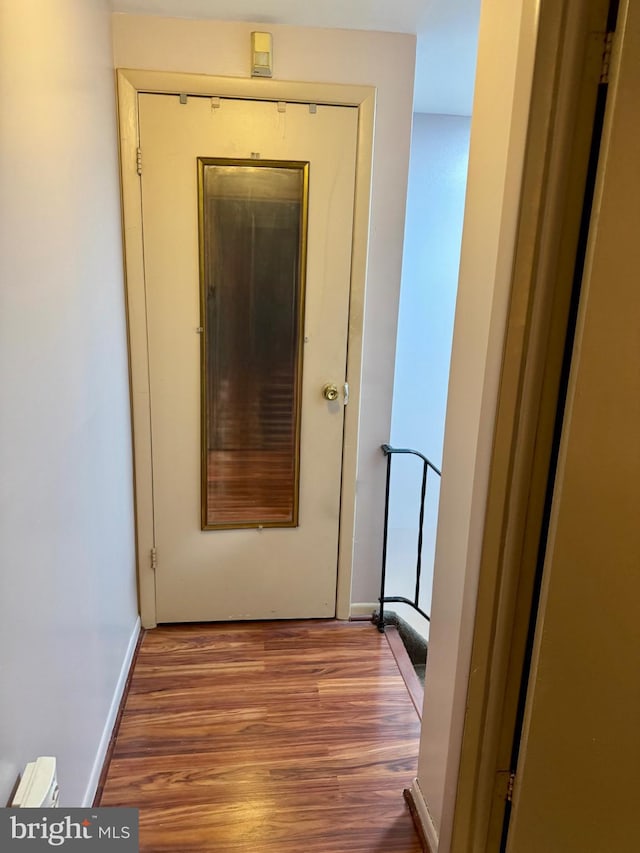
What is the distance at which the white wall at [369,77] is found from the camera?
2.02m

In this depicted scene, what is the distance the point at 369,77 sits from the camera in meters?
2.13

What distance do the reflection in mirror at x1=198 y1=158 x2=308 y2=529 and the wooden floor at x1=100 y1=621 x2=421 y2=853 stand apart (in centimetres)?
54

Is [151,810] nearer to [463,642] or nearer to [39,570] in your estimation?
[39,570]

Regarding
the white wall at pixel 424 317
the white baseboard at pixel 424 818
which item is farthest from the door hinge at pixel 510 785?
the white wall at pixel 424 317

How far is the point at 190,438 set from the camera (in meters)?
2.35

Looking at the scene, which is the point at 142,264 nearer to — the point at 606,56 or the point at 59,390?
the point at 59,390

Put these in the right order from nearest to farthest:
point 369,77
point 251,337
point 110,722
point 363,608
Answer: point 110,722 < point 369,77 < point 251,337 < point 363,608

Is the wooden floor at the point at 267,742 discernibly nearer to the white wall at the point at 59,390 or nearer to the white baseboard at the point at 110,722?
the white baseboard at the point at 110,722

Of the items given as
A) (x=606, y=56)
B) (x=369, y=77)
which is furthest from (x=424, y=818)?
(x=369, y=77)

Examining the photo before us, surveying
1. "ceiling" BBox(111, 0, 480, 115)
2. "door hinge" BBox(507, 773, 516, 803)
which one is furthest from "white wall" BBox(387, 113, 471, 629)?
"door hinge" BBox(507, 773, 516, 803)

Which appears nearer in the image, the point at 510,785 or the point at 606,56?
the point at 606,56

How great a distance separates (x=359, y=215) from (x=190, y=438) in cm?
110

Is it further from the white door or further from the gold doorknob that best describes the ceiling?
the gold doorknob

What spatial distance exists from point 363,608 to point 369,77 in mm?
2156
